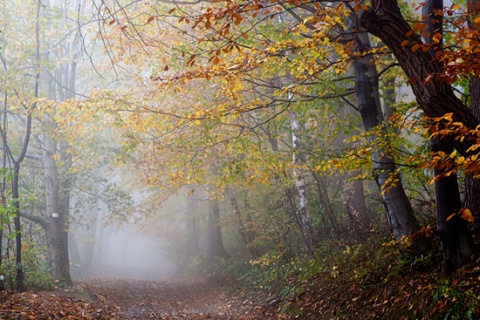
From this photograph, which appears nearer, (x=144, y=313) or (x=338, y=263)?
(x=338, y=263)

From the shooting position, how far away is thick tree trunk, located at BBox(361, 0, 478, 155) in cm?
463

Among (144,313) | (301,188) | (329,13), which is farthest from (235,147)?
(144,313)

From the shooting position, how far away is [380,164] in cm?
662

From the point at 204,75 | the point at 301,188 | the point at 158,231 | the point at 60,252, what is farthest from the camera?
the point at 158,231

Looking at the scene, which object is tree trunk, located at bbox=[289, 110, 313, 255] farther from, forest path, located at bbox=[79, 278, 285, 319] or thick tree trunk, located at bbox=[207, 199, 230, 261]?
thick tree trunk, located at bbox=[207, 199, 230, 261]

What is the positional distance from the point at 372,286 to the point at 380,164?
2.04m

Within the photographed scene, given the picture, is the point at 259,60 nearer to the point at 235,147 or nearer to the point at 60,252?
the point at 235,147

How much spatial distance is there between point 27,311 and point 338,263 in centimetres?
610

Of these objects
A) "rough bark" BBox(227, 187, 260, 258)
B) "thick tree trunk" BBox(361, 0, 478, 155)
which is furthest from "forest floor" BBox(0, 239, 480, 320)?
"thick tree trunk" BBox(361, 0, 478, 155)

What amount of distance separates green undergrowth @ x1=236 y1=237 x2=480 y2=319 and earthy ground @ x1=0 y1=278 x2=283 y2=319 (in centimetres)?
88

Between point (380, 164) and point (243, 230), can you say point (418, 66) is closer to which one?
point (380, 164)

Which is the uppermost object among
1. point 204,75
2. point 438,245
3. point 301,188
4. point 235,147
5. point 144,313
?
point 204,75

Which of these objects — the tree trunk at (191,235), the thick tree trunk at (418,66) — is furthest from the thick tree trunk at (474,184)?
the tree trunk at (191,235)

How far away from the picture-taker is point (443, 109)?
→ 4.63 meters
